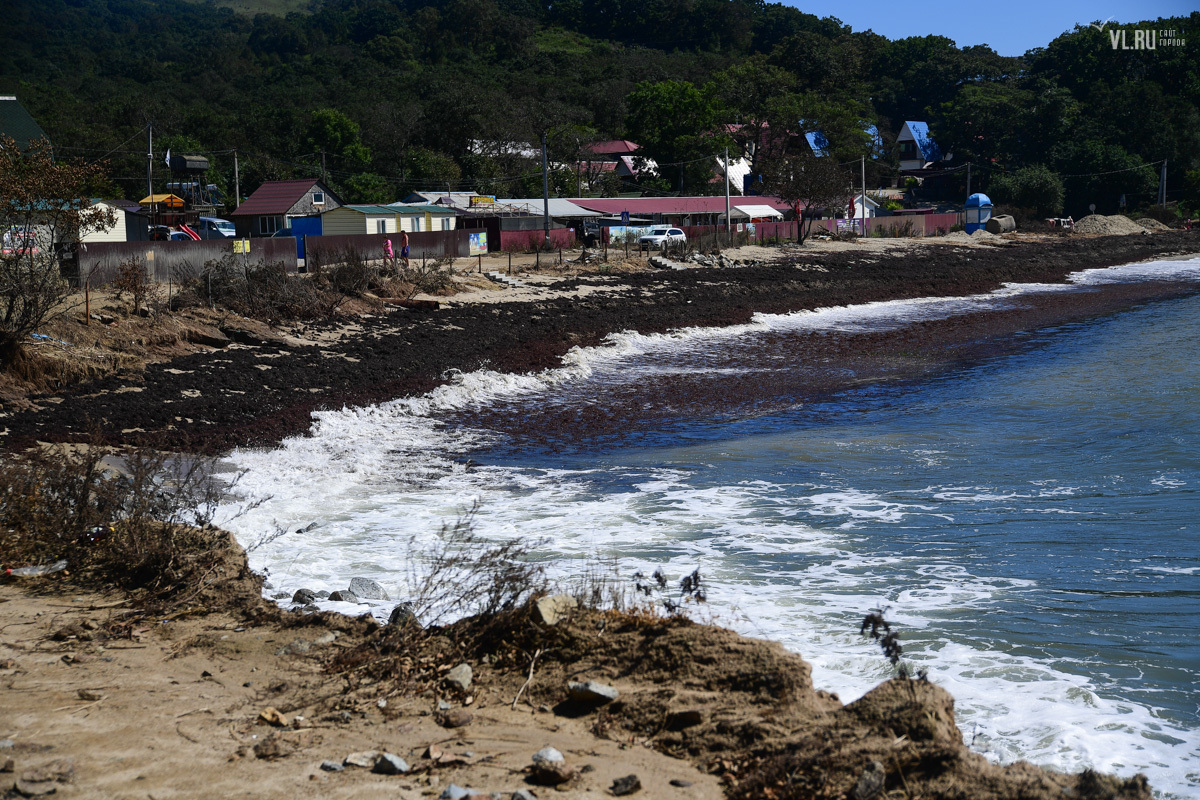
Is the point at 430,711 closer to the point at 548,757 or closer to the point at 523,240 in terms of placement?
the point at 548,757

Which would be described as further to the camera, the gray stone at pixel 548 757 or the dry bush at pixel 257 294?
the dry bush at pixel 257 294

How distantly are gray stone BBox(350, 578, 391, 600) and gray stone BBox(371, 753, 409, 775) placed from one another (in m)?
3.50

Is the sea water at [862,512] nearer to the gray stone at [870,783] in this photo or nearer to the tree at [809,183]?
the gray stone at [870,783]

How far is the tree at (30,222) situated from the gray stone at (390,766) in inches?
587

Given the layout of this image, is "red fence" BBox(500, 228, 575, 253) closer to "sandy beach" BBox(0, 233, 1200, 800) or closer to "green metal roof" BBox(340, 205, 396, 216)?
"green metal roof" BBox(340, 205, 396, 216)

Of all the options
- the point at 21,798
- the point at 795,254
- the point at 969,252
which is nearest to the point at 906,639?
the point at 21,798

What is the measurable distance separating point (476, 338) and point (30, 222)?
10.9 metres

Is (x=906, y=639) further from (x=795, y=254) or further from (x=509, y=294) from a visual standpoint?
(x=795, y=254)

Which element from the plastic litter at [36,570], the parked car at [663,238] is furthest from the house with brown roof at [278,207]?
the plastic litter at [36,570]

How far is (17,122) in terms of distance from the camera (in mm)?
35000

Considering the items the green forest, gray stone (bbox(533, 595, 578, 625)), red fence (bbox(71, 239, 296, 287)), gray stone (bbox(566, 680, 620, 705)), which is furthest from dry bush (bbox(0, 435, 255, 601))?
the green forest

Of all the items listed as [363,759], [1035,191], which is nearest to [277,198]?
[363,759]

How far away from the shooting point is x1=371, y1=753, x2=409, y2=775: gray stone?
4914 millimetres

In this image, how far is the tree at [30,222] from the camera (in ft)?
Answer: 54.7
